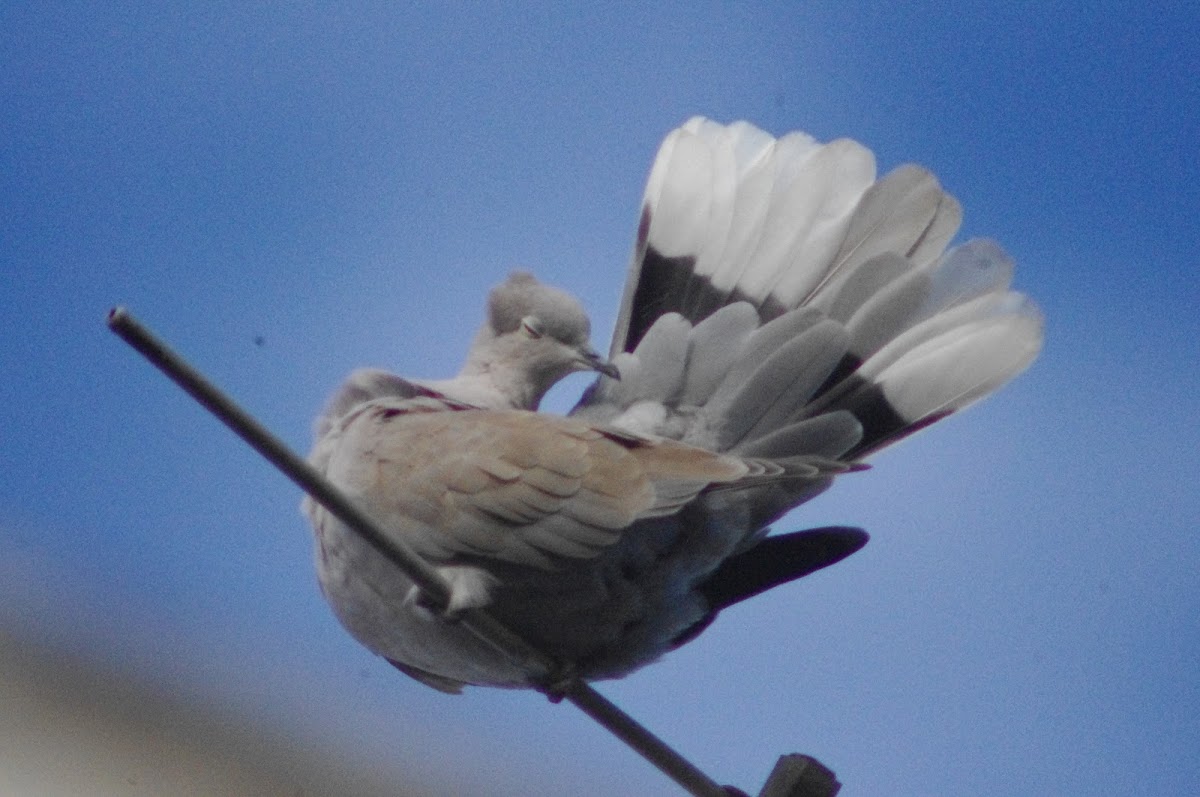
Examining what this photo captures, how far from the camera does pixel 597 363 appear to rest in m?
3.50

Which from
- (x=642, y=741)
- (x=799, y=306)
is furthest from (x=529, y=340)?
(x=642, y=741)

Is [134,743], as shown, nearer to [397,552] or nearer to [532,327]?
[397,552]

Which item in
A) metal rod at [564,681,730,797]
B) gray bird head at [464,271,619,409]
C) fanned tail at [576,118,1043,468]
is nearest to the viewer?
metal rod at [564,681,730,797]

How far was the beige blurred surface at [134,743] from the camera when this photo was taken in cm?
280

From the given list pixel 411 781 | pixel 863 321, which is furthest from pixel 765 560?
pixel 411 781

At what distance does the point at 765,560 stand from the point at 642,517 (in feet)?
1.17

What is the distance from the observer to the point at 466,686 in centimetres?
309

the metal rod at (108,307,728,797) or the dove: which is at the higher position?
the dove

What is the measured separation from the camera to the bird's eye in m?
3.76

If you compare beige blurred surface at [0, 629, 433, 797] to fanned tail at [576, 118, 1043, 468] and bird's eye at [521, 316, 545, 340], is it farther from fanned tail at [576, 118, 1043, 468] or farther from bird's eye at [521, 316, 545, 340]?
bird's eye at [521, 316, 545, 340]

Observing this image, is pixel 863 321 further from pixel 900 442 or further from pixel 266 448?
pixel 266 448

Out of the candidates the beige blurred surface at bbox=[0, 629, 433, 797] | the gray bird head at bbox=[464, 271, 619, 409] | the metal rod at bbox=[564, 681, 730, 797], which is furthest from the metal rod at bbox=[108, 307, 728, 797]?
the gray bird head at bbox=[464, 271, 619, 409]

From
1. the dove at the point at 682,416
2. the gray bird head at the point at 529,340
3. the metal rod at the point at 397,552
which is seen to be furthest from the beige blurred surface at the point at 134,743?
the gray bird head at the point at 529,340

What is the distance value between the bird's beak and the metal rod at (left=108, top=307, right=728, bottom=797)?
776 millimetres
